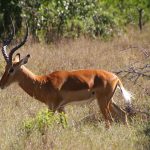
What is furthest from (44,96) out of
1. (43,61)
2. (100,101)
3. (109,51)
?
(109,51)

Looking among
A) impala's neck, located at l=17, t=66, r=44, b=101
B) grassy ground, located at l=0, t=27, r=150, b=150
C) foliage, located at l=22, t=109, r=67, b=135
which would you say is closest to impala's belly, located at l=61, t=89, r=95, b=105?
grassy ground, located at l=0, t=27, r=150, b=150

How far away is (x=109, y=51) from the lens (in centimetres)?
1622

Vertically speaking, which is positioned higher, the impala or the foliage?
Answer: the foliage

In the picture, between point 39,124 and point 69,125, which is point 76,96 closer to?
point 69,125

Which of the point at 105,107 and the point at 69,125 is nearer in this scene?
the point at 69,125

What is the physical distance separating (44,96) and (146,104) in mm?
1761

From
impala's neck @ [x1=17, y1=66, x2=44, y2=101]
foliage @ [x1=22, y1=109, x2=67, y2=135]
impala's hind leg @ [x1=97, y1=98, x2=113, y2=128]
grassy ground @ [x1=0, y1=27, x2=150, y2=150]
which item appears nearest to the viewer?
grassy ground @ [x1=0, y1=27, x2=150, y2=150]

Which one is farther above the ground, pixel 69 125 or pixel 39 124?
pixel 39 124

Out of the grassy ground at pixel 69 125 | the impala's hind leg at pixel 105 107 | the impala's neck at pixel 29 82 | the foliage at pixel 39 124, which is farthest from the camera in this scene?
the impala's neck at pixel 29 82

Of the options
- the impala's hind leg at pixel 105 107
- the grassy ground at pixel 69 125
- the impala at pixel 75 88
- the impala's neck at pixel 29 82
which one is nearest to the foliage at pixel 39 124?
the grassy ground at pixel 69 125

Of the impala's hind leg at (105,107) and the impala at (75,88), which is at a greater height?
the impala at (75,88)

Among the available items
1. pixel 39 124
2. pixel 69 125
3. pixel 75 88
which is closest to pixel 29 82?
pixel 75 88

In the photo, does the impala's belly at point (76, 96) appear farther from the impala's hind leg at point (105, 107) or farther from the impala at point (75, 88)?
the impala's hind leg at point (105, 107)

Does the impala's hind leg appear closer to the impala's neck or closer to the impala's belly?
the impala's belly
